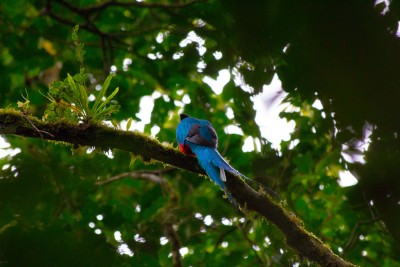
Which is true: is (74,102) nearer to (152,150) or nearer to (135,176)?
(152,150)

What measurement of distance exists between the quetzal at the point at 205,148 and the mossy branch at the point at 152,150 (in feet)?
0.27

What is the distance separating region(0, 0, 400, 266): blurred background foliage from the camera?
0.71 metres

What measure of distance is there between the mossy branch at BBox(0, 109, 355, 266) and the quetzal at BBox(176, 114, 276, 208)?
84 mm

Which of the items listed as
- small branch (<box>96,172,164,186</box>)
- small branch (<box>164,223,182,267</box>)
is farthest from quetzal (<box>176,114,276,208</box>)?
small branch (<box>96,172,164,186</box>)

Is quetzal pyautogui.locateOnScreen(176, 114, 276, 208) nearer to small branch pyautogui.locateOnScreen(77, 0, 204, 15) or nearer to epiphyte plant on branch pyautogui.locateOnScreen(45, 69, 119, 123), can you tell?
epiphyte plant on branch pyautogui.locateOnScreen(45, 69, 119, 123)

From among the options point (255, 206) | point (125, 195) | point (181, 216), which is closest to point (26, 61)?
point (125, 195)

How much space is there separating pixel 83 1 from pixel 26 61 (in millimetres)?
1057

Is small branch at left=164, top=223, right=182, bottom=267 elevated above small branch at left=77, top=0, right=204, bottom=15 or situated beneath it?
situated beneath

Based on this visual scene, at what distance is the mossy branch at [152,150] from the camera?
9.78ft

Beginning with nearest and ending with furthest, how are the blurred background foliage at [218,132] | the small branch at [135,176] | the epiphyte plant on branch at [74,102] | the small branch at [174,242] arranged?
the blurred background foliage at [218,132]
the epiphyte plant on branch at [74,102]
the small branch at [174,242]
the small branch at [135,176]

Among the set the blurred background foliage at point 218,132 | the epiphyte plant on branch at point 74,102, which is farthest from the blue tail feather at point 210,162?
the epiphyte plant on branch at point 74,102

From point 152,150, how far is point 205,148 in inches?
21.7

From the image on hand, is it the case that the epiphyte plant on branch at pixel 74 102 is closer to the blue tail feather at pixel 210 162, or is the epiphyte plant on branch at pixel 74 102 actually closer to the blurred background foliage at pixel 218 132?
the blurred background foliage at pixel 218 132

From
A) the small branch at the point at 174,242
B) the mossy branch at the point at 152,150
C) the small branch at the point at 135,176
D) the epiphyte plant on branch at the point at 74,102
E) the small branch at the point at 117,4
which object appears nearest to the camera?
the mossy branch at the point at 152,150
